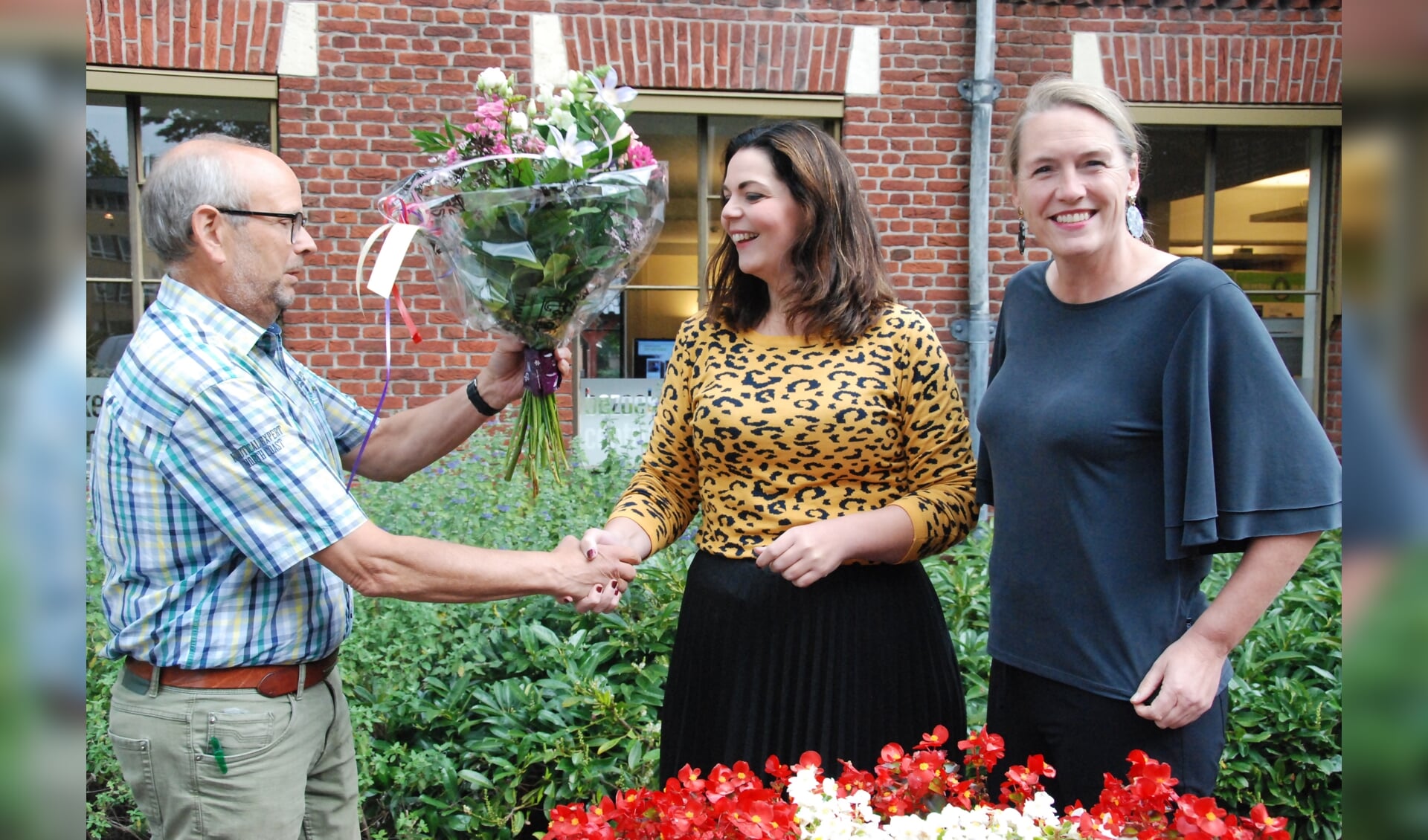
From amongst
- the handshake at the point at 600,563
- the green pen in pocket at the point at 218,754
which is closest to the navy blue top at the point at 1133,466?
the handshake at the point at 600,563

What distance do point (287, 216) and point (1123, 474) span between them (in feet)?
5.19

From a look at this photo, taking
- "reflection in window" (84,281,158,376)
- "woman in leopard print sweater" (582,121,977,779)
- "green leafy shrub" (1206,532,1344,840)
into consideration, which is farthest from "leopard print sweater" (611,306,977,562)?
"reflection in window" (84,281,158,376)

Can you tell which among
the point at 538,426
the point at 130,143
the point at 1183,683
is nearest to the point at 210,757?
the point at 538,426

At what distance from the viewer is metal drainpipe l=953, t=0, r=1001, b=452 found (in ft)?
20.0

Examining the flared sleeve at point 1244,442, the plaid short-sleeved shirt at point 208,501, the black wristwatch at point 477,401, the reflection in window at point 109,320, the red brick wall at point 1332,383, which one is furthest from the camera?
the red brick wall at point 1332,383

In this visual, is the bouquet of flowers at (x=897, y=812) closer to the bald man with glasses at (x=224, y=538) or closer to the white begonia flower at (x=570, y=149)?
the bald man with glasses at (x=224, y=538)

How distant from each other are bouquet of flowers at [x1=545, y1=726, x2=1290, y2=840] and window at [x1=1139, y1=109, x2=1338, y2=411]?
20.3ft

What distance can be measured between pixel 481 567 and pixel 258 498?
16.4 inches

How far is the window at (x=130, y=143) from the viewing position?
5660 mm

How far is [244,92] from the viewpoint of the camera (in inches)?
224

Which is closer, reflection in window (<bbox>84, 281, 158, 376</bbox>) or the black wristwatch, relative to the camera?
the black wristwatch

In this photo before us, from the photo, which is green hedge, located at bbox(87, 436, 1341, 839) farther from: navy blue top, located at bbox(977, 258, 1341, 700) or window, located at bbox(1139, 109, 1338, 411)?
window, located at bbox(1139, 109, 1338, 411)

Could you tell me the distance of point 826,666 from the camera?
7.10 feet
